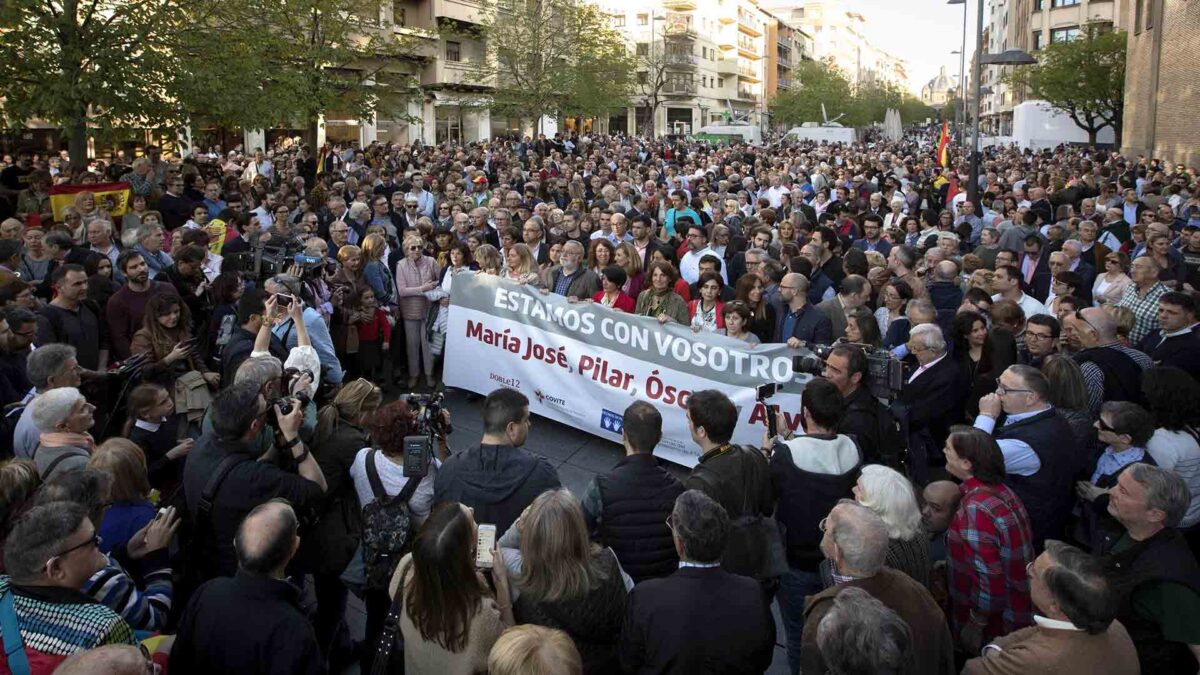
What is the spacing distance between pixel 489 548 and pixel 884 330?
199 inches

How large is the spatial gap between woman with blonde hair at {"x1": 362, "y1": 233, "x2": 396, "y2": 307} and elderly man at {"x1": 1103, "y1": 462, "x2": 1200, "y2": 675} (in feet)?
21.7

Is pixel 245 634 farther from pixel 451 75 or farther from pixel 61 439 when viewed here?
pixel 451 75

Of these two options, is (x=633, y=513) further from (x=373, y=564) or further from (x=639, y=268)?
(x=639, y=268)

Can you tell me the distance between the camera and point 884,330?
7.30 meters

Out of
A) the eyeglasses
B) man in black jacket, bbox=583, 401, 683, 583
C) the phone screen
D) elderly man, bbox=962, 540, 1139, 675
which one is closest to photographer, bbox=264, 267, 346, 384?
the eyeglasses

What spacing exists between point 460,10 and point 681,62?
39.4 metres

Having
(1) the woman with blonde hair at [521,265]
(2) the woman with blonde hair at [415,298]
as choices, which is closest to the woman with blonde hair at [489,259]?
(1) the woman with blonde hair at [521,265]

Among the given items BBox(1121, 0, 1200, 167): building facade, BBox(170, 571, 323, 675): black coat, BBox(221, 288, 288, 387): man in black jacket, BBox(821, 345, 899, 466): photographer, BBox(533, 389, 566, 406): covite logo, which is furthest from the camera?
BBox(1121, 0, 1200, 167): building facade

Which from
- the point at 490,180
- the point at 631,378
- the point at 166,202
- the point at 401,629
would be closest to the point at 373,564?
the point at 401,629

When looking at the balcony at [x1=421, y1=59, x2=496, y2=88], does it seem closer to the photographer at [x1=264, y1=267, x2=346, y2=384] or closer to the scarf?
the photographer at [x1=264, y1=267, x2=346, y2=384]

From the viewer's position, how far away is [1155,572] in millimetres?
3377

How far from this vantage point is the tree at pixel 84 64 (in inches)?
454

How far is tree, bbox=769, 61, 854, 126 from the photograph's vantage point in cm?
7725

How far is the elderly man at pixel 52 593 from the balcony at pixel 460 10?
4386cm
